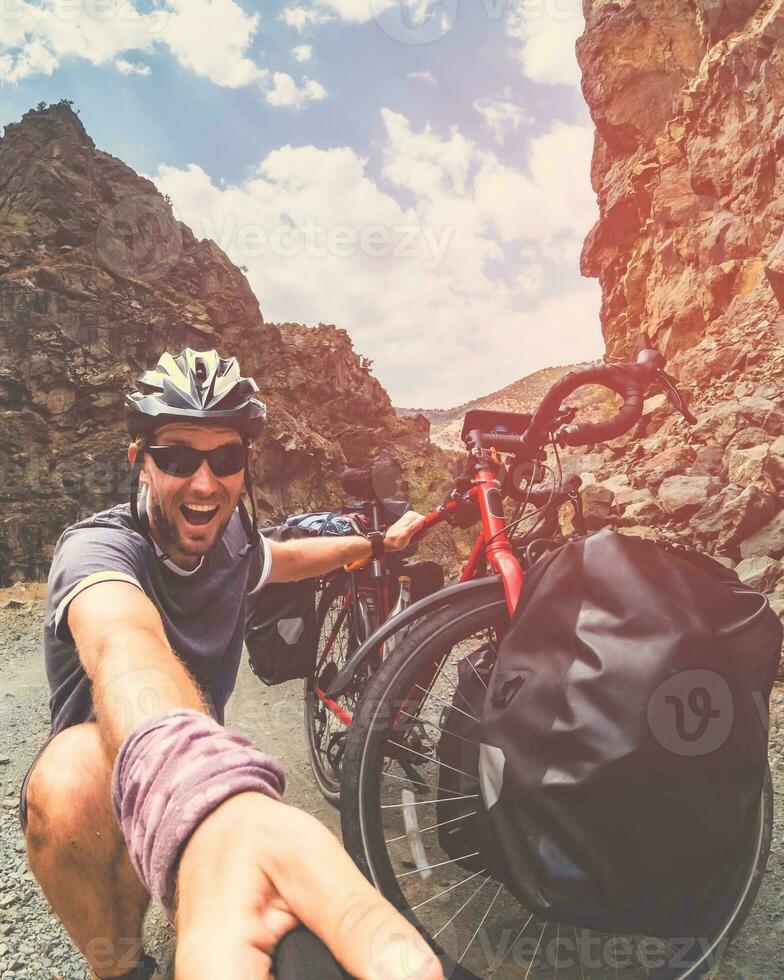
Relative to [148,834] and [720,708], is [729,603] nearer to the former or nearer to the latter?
[720,708]

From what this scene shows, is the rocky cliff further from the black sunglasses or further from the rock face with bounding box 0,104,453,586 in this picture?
the rock face with bounding box 0,104,453,586

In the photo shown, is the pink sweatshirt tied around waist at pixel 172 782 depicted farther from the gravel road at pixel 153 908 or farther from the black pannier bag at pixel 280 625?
the black pannier bag at pixel 280 625

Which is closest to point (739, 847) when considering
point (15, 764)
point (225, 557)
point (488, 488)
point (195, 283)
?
point (488, 488)

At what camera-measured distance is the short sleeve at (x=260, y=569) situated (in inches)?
102

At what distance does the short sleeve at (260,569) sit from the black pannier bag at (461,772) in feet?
3.45

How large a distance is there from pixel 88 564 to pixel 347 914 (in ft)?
4.42

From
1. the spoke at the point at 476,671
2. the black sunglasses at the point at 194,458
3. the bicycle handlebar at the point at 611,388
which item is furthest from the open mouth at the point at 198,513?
the bicycle handlebar at the point at 611,388

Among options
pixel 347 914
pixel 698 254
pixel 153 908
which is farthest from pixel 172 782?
pixel 698 254

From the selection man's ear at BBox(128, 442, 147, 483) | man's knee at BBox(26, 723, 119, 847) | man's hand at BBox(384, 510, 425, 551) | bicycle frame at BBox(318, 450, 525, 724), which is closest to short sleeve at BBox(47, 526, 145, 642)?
man's ear at BBox(128, 442, 147, 483)

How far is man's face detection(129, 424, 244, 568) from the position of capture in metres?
2.05

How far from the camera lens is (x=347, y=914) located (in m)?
0.57

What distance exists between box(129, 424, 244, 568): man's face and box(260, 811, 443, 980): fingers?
5.23 ft

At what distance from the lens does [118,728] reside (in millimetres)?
989

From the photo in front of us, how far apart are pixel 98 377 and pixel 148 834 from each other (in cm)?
2344
